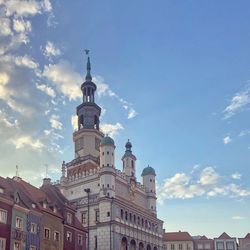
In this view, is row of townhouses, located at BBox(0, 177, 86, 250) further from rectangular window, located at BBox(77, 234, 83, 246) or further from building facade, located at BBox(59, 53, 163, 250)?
building facade, located at BBox(59, 53, 163, 250)

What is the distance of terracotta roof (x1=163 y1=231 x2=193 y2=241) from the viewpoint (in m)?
162

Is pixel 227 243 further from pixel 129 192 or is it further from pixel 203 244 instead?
pixel 129 192

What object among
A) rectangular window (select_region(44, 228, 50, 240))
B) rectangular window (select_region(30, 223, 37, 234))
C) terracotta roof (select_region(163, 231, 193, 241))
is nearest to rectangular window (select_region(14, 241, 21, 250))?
rectangular window (select_region(30, 223, 37, 234))

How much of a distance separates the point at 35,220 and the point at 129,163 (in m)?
59.7

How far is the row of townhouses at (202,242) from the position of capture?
16150cm

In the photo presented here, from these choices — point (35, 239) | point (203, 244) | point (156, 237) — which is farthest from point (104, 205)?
point (203, 244)

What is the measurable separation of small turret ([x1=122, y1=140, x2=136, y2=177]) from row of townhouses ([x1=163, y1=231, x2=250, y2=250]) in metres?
46.9

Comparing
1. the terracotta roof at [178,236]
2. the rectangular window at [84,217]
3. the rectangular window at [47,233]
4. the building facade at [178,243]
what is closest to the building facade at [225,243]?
the building facade at [178,243]

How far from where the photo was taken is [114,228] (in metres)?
98.8

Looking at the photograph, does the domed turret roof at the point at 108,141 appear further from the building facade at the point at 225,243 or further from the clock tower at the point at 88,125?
the building facade at the point at 225,243

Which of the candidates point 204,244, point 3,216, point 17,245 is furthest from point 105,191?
point 204,244

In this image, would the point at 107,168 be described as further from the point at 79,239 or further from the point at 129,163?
the point at 79,239

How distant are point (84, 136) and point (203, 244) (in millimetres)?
70892

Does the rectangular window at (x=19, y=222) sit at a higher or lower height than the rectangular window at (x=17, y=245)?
higher
